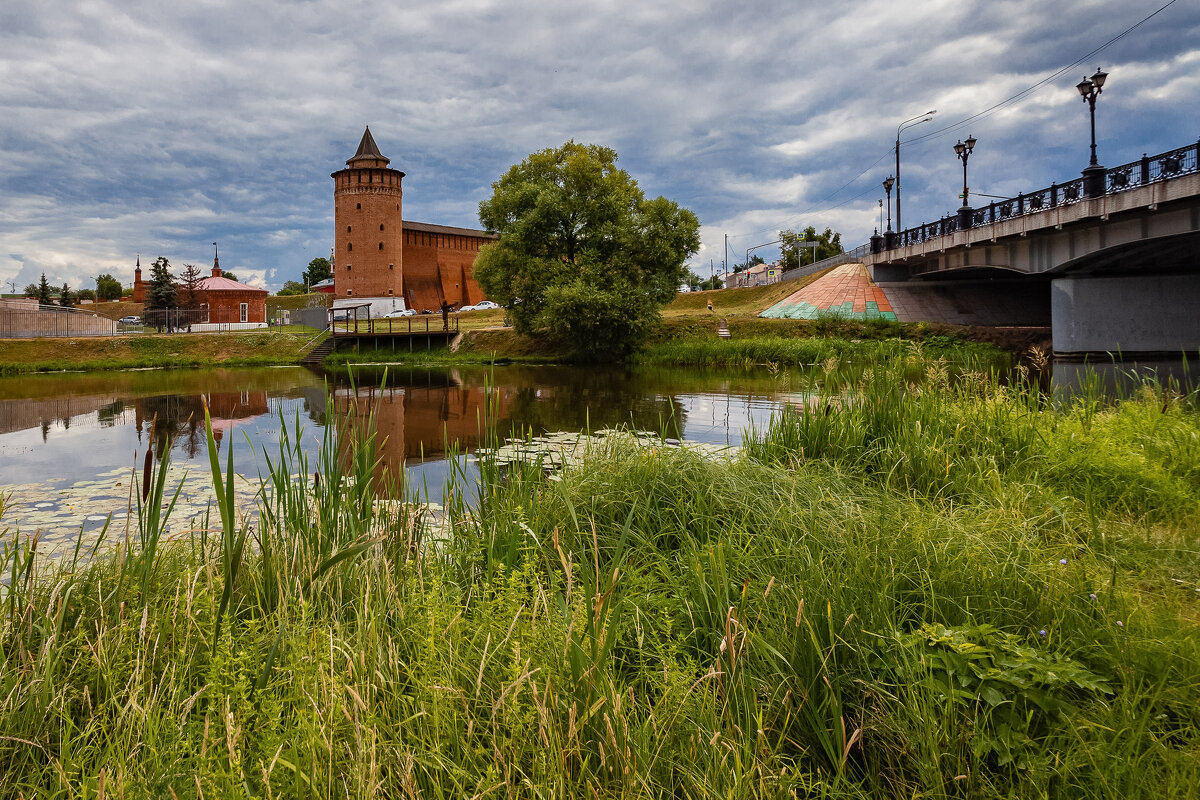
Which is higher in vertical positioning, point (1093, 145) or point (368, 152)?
point (368, 152)

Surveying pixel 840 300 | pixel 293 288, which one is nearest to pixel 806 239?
pixel 840 300

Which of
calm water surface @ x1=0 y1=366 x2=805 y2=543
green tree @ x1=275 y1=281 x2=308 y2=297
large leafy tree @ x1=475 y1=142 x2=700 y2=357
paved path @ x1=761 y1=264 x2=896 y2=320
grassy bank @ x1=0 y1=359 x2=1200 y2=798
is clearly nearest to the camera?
grassy bank @ x1=0 y1=359 x2=1200 y2=798

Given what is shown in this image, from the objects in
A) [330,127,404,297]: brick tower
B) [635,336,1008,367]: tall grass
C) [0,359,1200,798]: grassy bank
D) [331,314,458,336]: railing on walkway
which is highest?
[330,127,404,297]: brick tower

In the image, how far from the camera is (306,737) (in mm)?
2049

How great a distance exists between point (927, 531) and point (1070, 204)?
24.2m

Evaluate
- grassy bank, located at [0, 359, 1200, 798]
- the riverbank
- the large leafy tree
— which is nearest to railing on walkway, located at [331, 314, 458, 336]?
the riverbank

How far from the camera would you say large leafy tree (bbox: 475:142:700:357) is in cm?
3092

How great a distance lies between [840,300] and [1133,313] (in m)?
14.7

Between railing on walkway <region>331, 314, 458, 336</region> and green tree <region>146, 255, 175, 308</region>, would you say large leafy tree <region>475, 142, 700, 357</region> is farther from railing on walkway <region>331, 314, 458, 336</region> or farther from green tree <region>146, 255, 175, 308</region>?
green tree <region>146, 255, 175, 308</region>

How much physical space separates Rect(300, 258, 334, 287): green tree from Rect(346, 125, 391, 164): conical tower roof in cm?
5203

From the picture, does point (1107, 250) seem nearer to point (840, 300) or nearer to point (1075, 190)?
point (1075, 190)

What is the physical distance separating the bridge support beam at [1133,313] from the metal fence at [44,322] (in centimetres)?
4900

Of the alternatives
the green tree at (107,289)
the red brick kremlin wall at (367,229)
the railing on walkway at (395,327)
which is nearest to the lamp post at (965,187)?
the railing on walkway at (395,327)

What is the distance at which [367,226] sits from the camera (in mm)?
59062
